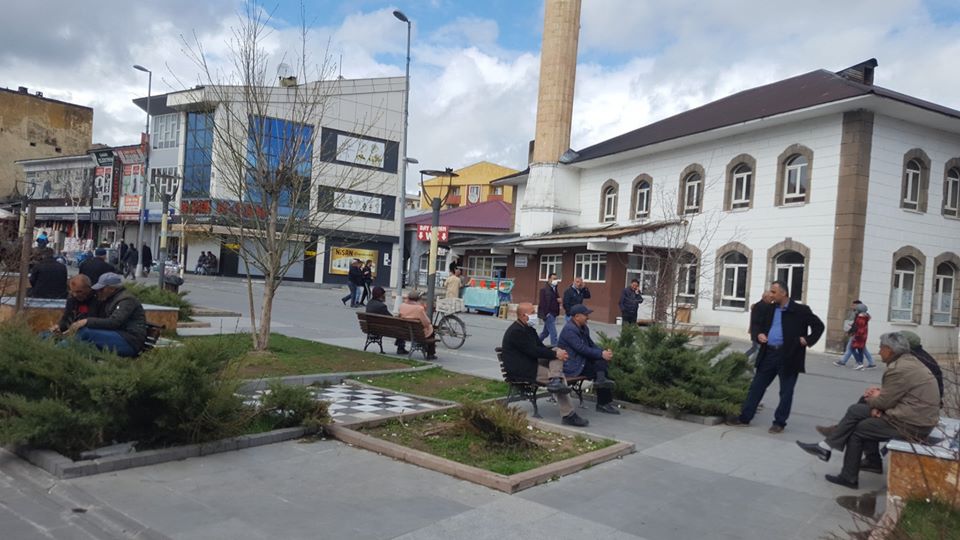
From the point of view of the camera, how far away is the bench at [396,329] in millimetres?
12469

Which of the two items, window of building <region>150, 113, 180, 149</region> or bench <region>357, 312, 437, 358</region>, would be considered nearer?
bench <region>357, 312, 437, 358</region>

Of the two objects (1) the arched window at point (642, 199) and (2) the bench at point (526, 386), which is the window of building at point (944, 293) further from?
(2) the bench at point (526, 386)

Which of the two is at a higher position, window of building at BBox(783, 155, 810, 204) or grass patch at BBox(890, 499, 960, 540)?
window of building at BBox(783, 155, 810, 204)

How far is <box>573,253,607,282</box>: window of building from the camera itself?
28109 millimetres

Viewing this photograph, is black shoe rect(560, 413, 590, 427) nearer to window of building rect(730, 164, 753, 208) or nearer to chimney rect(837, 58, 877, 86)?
window of building rect(730, 164, 753, 208)

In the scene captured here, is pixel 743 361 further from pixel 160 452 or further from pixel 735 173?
pixel 735 173

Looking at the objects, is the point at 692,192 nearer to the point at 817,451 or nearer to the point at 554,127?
the point at 554,127

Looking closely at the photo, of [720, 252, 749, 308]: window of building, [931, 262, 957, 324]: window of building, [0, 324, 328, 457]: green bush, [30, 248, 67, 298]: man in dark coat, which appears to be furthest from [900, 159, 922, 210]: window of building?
[30, 248, 67, 298]: man in dark coat

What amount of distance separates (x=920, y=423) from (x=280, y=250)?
9.02m

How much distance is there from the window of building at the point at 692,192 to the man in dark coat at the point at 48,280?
20.7 metres

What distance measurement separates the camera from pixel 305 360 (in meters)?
11.2

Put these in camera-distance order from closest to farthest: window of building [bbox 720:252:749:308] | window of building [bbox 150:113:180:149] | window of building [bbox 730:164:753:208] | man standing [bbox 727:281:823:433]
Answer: man standing [bbox 727:281:823:433]
window of building [bbox 720:252:749:308]
window of building [bbox 730:164:753:208]
window of building [bbox 150:113:180:149]

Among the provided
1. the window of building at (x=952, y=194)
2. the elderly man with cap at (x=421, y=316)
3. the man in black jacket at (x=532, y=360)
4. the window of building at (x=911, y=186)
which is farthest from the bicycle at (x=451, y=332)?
the window of building at (x=952, y=194)

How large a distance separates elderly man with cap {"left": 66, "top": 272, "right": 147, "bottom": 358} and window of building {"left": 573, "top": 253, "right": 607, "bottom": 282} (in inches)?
864
